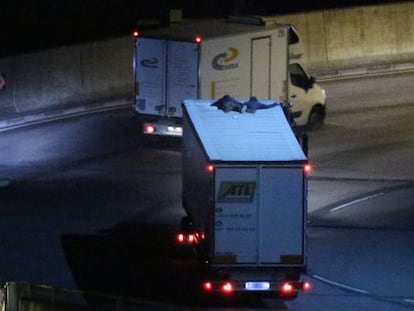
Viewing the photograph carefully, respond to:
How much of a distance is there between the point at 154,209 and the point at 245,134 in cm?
627

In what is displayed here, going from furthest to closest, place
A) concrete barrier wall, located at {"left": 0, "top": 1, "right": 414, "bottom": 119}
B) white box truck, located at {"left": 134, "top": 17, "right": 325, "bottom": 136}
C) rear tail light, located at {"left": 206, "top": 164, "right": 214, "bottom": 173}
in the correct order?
concrete barrier wall, located at {"left": 0, "top": 1, "right": 414, "bottom": 119}
white box truck, located at {"left": 134, "top": 17, "right": 325, "bottom": 136}
rear tail light, located at {"left": 206, "top": 164, "right": 214, "bottom": 173}

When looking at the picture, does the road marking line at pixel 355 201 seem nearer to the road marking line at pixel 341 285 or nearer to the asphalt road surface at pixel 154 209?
the asphalt road surface at pixel 154 209

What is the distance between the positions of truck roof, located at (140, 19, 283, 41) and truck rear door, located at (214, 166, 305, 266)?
1195 cm

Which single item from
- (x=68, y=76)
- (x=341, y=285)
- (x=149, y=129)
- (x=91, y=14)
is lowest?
(x=341, y=285)

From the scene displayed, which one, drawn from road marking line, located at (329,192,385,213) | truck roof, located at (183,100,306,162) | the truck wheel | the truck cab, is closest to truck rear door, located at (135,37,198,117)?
the truck cab

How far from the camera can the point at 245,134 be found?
63.5 ft

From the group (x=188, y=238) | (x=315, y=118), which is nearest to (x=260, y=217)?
(x=188, y=238)

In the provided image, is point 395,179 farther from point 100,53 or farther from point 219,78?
point 100,53

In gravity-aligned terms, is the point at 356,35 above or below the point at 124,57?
above

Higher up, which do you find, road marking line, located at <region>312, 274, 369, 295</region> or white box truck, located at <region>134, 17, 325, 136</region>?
white box truck, located at <region>134, 17, 325, 136</region>

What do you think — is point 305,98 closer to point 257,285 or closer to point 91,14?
point 257,285

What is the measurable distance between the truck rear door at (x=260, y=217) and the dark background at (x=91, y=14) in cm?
2677

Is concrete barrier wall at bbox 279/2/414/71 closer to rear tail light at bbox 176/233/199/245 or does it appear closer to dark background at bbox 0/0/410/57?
dark background at bbox 0/0/410/57

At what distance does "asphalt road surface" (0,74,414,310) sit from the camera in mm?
20500
